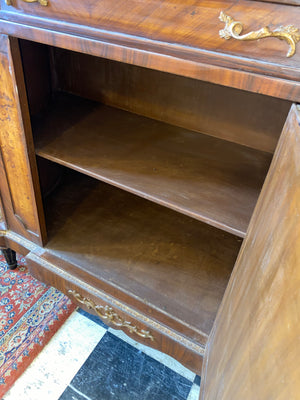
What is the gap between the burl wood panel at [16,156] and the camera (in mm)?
677

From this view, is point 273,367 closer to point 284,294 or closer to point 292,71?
point 284,294

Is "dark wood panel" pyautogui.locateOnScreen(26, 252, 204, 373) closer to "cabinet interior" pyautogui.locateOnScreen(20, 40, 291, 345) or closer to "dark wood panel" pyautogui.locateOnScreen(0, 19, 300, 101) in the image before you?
"cabinet interior" pyautogui.locateOnScreen(20, 40, 291, 345)

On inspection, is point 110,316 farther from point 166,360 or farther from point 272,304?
point 272,304

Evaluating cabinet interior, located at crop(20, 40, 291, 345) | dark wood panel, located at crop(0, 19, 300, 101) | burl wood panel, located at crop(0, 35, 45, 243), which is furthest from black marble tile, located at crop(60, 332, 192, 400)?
dark wood panel, located at crop(0, 19, 300, 101)

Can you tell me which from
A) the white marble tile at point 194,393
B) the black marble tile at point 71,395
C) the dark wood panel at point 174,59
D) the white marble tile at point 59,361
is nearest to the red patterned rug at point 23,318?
the white marble tile at point 59,361

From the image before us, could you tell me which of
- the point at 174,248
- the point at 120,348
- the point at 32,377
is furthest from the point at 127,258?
the point at 32,377

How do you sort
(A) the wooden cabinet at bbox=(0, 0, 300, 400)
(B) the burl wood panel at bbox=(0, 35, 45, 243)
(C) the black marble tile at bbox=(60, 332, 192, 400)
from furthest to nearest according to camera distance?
(C) the black marble tile at bbox=(60, 332, 192, 400) → (B) the burl wood panel at bbox=(0, 35, 45, 243) → (A) the wooden cabinet at bbox=(0, 0, 300, 400)

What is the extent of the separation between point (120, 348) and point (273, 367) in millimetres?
778

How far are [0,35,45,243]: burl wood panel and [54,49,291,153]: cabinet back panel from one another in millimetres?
348

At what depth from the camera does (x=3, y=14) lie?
2.07 feet

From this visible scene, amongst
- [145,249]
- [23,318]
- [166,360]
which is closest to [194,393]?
[166,360]

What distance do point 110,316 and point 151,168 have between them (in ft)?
1.34

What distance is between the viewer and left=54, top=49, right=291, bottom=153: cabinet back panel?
0.83 m

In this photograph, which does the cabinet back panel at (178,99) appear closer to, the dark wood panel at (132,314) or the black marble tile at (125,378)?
the dark wood panel at (132,314)
